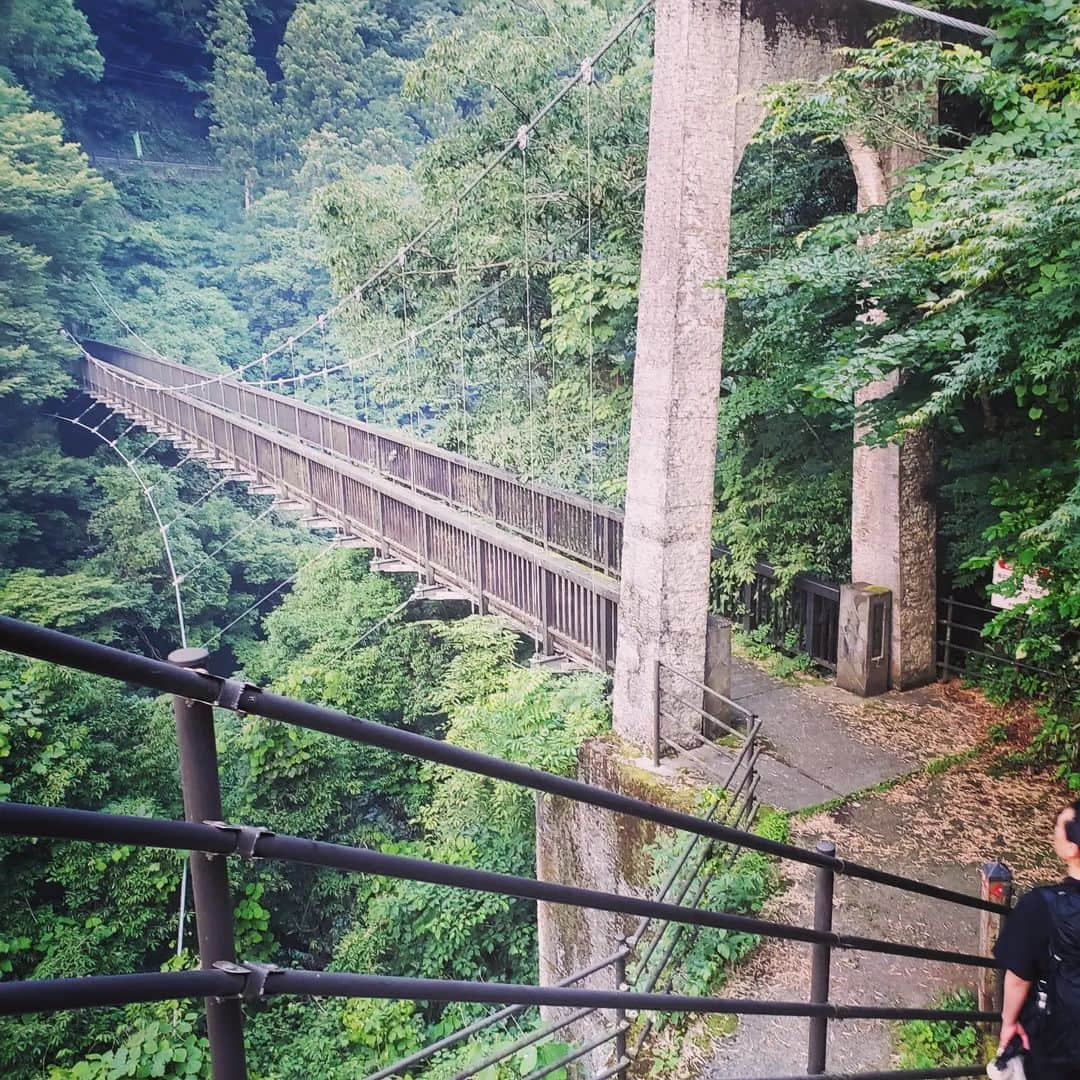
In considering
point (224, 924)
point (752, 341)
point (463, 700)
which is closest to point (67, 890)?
point (463, 700)

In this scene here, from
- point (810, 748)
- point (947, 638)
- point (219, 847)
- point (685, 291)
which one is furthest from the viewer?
point (947, 638)

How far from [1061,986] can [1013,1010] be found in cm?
15

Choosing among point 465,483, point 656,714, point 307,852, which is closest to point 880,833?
point 656,714

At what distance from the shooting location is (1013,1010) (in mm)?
1969

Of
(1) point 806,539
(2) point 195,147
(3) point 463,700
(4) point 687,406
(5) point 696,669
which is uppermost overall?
(2) point 195,147

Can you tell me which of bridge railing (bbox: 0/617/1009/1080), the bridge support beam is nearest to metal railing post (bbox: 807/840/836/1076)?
bridge railing (bbox: 0/617/1009/1080)

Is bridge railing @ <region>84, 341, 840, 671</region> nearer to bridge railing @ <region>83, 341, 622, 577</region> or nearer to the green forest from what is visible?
bridge railing @ <region>83, 341, 622, 577</region>

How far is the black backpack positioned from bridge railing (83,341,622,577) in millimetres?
5765

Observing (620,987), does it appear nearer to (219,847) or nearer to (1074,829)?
(1074,829)

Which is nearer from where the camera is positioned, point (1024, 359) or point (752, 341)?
point (1024, 359)

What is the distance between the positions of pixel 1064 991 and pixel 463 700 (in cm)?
785

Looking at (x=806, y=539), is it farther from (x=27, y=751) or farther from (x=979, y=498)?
(x=27, y=751)

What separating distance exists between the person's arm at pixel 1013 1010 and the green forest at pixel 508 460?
2209 millimetres

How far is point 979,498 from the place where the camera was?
5.88 meters
